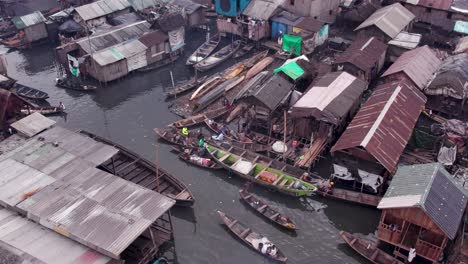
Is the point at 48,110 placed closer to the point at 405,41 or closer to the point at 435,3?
the point at 405,41

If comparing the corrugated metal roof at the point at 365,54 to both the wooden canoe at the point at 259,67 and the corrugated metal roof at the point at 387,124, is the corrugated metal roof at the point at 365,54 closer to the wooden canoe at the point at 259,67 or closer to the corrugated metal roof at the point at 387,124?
the corrugated metal roof at the point at 387,124

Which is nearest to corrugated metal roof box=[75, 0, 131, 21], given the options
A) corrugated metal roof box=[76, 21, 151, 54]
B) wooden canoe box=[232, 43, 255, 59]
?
corrugated metal roof box=[76, 21, 151, 54]

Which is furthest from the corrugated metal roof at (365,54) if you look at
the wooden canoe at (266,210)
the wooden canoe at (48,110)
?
the wooden canoe at (48,110)

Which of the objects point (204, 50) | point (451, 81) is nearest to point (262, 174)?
point (451, 81)

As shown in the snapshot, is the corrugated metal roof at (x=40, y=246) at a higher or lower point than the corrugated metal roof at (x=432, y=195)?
lower

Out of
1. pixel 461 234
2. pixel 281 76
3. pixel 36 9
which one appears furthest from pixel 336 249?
pixel 36 9

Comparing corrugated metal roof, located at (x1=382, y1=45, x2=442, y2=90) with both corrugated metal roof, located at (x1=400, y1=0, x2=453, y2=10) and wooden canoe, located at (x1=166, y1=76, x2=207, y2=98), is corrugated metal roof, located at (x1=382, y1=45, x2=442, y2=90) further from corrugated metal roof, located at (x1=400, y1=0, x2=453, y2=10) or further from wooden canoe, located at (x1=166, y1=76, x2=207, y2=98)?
wooden canoe, located at (x1=166, y1=76, x2=207, y2=98)
